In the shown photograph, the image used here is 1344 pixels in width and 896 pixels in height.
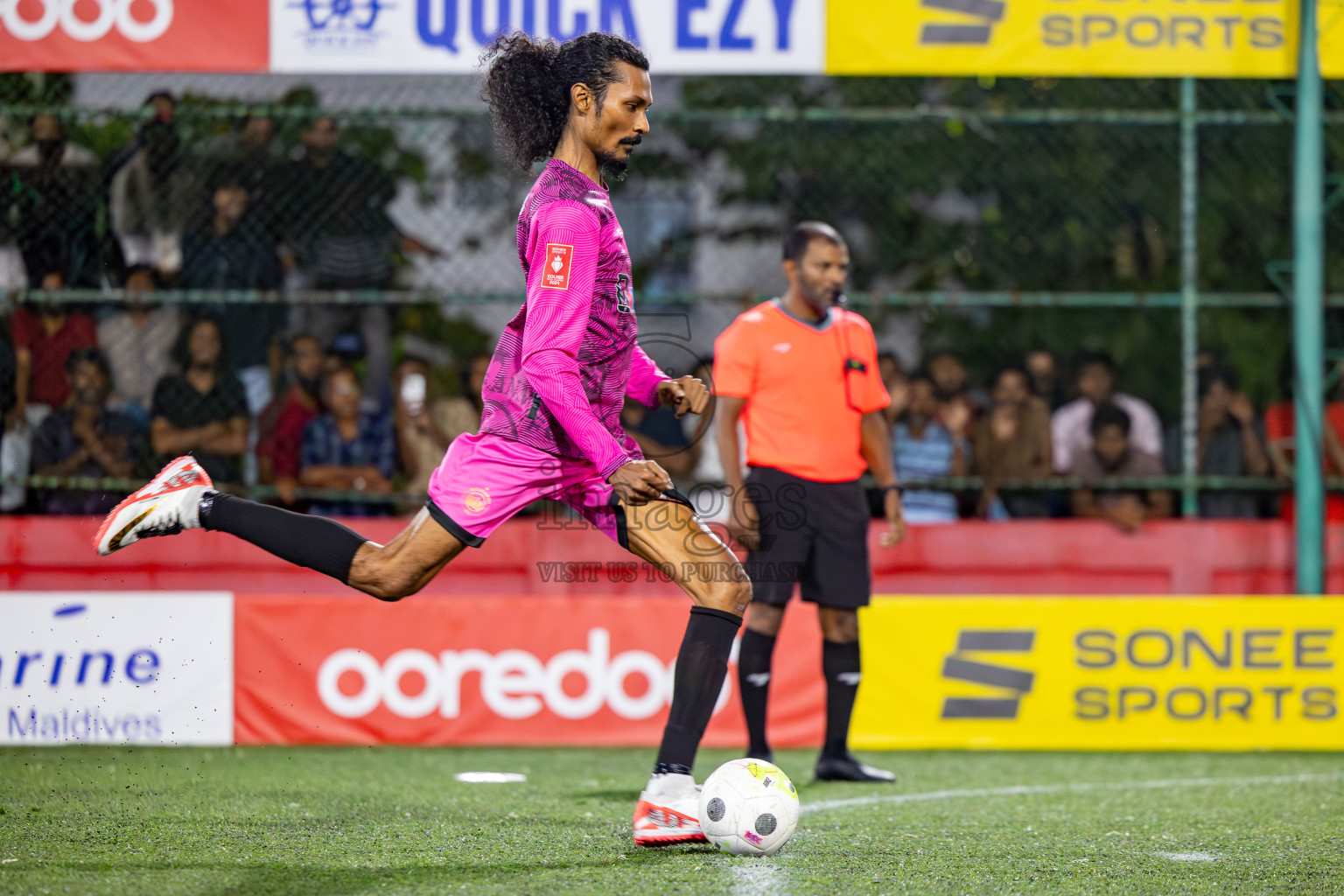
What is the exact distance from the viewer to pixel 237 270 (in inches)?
302

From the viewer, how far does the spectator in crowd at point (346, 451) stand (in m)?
7.60

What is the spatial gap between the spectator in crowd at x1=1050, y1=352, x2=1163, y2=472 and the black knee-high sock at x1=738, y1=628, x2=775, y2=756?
10.6ft

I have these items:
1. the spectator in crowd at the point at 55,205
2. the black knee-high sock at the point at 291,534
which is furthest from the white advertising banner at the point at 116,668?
the black knee-high sock at the point at 291,534

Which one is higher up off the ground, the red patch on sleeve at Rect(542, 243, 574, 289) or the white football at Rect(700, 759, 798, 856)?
the red patch on sleeve at Rect(542, 243, 574, 289)

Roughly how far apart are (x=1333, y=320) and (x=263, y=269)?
575 centimetres

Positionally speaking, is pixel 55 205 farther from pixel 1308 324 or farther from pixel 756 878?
pixel 1308 324

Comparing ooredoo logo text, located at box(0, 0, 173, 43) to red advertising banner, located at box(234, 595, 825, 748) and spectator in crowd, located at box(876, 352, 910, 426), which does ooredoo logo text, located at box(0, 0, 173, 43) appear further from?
spectator in crowd, located at box(876, 352, 910, 426)

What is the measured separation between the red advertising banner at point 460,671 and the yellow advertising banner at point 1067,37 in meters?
2.74

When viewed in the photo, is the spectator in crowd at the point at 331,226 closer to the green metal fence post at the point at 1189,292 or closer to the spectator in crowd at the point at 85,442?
the spectator in crowd at the point at 85,442

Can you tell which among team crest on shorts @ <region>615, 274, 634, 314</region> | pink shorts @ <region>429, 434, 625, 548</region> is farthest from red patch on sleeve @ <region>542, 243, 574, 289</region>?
pink shorts @ <region>429, 434, 625, 548</region>

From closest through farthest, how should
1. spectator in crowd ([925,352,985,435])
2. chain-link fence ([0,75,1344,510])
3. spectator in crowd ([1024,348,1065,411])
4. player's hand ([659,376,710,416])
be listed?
1. player's hand ([659,376,710,416])
2. chain-link fence ([0,75,1344,510])
3. spectator in crowd ([925,352,985,435])
4. spectator in crowd ([1024,348,1065,411])

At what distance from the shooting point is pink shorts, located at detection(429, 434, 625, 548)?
12.8ft

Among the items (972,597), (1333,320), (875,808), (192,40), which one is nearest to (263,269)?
(192,40)

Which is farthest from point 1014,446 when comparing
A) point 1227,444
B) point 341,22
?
point 341,22
